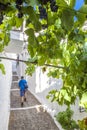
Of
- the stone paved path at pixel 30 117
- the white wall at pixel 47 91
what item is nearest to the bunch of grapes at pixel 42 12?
the white wall at pixel 47 91

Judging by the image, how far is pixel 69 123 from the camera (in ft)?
23.0

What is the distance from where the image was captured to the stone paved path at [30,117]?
11320mm

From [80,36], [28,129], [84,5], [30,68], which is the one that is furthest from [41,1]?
[28,129]

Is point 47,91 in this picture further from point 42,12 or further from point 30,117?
point 42,12

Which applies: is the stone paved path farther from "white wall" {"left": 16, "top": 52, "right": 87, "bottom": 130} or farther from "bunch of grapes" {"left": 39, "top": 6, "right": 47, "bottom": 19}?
"bunch of grapes" {"left": 39, "top": 6, "right": 47, "bottom": 19}

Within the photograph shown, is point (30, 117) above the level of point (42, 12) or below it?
below

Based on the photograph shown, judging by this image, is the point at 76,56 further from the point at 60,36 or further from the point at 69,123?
the point at 69,123

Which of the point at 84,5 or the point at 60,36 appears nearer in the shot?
the point at 84,5

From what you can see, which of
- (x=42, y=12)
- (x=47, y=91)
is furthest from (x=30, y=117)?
(x=42, y=12)

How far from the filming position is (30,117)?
1288cm

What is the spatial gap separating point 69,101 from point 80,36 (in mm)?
944

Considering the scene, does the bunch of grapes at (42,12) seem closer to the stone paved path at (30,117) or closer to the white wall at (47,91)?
the white wall at (47,91)

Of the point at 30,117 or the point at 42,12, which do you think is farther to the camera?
the point at 30,117

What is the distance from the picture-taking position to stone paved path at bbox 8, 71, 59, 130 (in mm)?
11320
